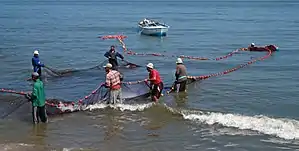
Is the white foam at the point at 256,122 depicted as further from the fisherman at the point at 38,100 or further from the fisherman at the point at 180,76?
the fisherman at the point at 38,100

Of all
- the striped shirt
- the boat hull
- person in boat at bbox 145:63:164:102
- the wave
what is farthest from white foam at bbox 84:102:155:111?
the boat hull

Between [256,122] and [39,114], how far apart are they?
7.35 m

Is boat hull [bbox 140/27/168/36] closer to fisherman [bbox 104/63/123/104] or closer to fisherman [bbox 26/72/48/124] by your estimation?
fisherman [bbox 104/63/123/104]

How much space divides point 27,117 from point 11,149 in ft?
11.2

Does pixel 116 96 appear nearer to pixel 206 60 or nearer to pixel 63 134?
pixel 63 134

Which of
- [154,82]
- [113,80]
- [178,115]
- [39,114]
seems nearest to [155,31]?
[154,82]

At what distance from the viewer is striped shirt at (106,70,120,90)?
14891 mm

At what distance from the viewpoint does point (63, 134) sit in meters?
13.5

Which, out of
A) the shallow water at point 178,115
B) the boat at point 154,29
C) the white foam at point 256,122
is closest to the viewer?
the shallow water at point 178,115

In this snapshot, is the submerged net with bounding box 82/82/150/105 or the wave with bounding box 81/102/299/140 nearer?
the wave with bounding box 81/102/299/140

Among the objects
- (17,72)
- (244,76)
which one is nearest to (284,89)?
(244,76)

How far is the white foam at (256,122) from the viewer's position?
44.3 ft

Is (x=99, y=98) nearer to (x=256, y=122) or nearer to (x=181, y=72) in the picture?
(x=181, y=72)

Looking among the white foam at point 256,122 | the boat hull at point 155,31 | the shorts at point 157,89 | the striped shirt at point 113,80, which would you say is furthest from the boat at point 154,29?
the striped shirt at point 113,80
